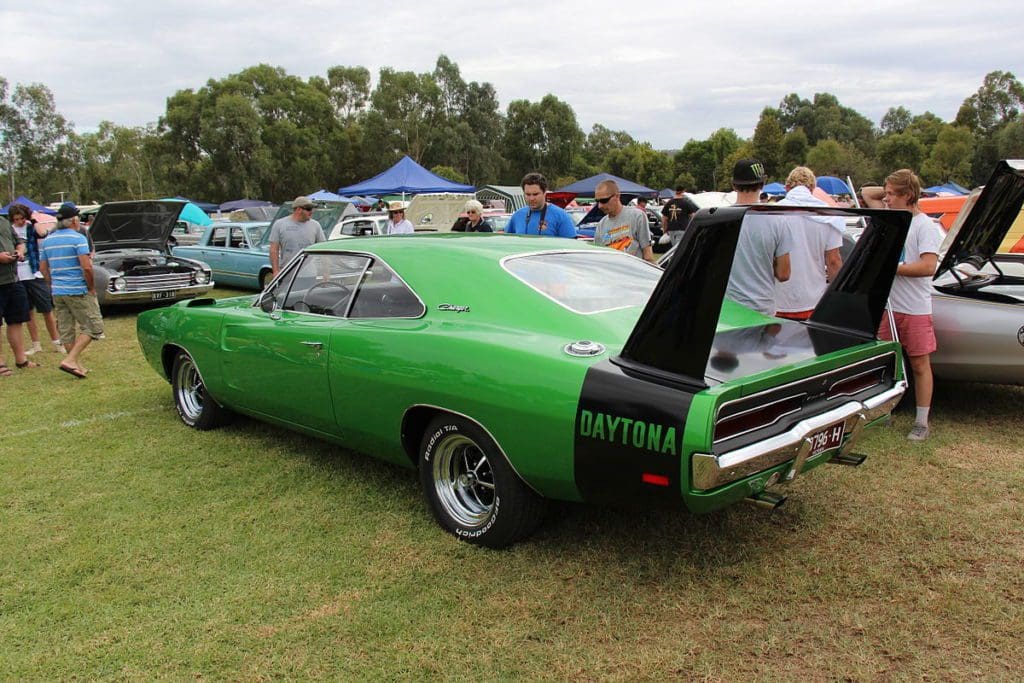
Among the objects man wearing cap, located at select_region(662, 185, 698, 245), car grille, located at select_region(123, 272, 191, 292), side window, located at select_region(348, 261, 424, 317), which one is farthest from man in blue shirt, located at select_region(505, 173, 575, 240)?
car grille, located at select_region(123, 272, 191, 292)

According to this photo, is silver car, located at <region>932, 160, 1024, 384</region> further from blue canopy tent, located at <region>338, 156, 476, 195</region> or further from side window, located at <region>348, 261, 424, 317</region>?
blue canopy tent, located at <region>338, 156, 476, 195</region>

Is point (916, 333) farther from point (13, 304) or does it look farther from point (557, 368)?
point (13, 304)

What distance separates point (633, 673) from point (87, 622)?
2.14 meters

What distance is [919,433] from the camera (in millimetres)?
4789

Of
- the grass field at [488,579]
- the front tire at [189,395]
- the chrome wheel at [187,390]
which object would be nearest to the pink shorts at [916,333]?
the grass field at [488,579]

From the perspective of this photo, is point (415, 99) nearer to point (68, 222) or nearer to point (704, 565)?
point (68, 222)

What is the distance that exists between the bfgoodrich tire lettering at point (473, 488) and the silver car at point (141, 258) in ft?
27.6

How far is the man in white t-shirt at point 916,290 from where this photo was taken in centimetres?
455

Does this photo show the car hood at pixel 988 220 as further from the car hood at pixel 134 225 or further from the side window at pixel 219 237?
the side window at pixel 219 237

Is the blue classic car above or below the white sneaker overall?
above

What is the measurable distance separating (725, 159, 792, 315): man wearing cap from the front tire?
3649mm

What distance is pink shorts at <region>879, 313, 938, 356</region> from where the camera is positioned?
470 cm

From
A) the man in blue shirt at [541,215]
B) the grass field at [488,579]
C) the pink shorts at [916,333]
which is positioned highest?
the man in blue shirt at [541,215]

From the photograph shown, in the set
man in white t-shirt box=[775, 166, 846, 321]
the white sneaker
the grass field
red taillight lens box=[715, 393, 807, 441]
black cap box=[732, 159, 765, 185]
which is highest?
black cap box=[732, 159, 765, 185]
